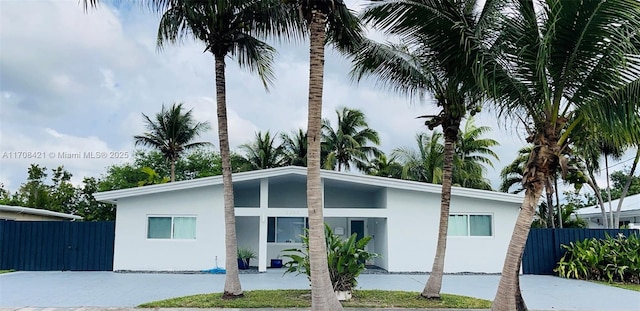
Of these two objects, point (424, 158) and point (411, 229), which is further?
point (424, 158)

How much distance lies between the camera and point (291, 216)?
50.8 feet

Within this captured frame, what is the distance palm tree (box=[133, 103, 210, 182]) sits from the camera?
2747cm

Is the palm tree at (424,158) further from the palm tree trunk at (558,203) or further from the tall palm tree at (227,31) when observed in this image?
the tall palm tree at (227,31)

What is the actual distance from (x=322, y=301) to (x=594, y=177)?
20144mm

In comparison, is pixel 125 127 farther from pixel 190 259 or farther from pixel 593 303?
pixel 593 303

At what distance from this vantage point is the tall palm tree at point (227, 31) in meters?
9.34

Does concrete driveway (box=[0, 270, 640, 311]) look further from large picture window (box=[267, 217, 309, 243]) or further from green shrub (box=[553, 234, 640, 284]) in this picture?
large picture window (box=[267, 217, 309, 243])

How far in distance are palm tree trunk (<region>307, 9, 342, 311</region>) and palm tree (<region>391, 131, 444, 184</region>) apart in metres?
16.2

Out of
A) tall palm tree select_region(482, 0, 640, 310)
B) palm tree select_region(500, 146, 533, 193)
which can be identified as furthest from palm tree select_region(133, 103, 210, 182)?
tall palm tree select_region(482, 0, 640, 310)

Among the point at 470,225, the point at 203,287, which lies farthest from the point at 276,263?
the point at 470,225

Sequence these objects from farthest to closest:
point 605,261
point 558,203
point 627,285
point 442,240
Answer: point 558,203 → point 605,261 → point 627,285 → point 442,240

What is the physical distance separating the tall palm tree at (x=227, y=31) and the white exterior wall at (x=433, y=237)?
7188 millimetres

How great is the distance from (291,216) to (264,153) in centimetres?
1291

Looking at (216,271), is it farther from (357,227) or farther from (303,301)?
(357,227)
